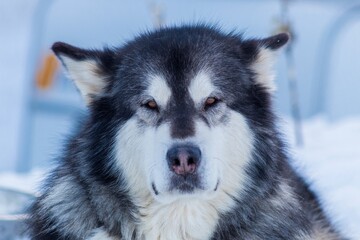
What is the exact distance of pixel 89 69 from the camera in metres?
4.30

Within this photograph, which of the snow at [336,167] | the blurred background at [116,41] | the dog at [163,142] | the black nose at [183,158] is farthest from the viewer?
the blurred background at [116,41]

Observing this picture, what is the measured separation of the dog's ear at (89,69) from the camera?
4.26 meters

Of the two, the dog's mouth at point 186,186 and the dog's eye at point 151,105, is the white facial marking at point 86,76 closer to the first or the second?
the dog's eye at point 151,105

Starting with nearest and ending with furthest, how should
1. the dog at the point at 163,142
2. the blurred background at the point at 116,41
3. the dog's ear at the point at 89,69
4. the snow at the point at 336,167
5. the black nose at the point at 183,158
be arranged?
1. the black nose at the point at 183,158
2. the dog at the point at 163,142
3. the dog's ear at the point at 89,69
4. the snow at the point at 336,167
5. the blurred background at the point at 116,41

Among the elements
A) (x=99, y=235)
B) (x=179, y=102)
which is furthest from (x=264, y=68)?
(x=99, y=235)

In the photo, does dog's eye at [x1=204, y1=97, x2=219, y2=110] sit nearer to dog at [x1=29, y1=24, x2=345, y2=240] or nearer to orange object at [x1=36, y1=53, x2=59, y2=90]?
dog at [x1=29, y1=24, x2=345, y2=240]

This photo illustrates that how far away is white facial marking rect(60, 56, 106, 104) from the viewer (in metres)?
4.28

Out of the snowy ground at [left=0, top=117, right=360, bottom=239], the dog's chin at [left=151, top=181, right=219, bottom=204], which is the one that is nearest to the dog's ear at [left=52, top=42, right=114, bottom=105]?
the dog's chin at [left=151, top=181, right=219, bottom=204]

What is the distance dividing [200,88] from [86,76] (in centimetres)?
62

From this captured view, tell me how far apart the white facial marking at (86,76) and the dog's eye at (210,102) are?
573mm

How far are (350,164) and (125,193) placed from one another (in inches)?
104

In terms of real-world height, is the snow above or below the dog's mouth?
below

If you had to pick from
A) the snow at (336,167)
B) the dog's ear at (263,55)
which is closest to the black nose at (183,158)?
the dog's ear at (263,55)

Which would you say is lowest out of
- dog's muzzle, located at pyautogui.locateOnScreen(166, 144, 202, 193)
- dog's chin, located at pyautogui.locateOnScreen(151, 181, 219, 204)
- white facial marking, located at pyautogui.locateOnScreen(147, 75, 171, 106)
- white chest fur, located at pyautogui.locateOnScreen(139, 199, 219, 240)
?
white chest fur, located at pyautogui.locateOnScreen(139, 199, 219, 240)
